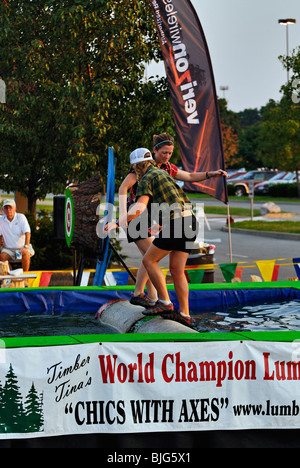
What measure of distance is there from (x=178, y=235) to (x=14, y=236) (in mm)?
5977

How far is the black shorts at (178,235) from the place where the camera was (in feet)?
21.0

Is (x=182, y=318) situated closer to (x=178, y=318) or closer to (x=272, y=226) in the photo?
(x=178, y=318)

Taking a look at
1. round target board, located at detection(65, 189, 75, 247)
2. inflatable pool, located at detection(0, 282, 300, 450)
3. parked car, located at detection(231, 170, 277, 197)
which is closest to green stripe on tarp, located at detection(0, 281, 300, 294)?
round target board, located at detection(65, 189, 75, 247)

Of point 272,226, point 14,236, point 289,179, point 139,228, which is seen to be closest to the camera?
point 139,228

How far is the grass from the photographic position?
79.6 feet

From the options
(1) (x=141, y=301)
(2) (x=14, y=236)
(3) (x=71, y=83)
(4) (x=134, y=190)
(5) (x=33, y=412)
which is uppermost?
(3) (x=71, y=83)

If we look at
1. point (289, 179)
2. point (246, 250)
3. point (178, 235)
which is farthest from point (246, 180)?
point (178, 235)

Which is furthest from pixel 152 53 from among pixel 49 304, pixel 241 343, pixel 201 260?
pixel 241 343

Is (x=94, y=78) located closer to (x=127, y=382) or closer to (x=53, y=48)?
(x=53, y=48)

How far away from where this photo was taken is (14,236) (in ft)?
38.8

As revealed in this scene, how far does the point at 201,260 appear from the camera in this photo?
11.7m

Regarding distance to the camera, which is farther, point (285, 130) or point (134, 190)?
point (285, 130)

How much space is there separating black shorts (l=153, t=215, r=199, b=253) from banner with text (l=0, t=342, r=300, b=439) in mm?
1620

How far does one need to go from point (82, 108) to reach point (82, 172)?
1323 mm
